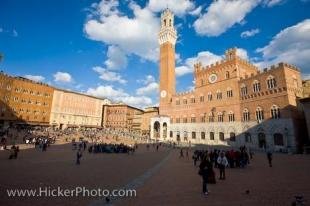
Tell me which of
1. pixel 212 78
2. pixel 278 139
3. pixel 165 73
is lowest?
pixel 278 139

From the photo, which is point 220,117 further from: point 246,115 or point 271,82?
point 271,82

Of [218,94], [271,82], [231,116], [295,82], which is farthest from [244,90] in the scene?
[295,82]

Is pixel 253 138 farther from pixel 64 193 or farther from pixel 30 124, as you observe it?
pixel 30 124

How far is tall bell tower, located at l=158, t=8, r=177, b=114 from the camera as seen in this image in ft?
203

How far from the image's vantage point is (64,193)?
9289 mm

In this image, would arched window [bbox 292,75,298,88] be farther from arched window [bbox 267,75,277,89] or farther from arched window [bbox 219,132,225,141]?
arched window [bbox 219,132,225,141]

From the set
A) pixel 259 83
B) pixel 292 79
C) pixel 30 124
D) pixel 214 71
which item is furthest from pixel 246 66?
pixel 30 124

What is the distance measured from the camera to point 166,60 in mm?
63312

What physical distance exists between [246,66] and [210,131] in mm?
16517

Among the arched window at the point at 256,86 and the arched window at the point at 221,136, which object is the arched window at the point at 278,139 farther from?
the arched window at the point at 221,136

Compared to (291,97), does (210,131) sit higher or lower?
lower

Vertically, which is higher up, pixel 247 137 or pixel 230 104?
pixel 230 104

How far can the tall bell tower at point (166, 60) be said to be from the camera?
62.0 metres

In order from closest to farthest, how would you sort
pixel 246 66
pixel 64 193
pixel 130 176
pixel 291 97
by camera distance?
pixel 64 193 → pixel 130 176 → pixel 291 97 → pixel 246 66
